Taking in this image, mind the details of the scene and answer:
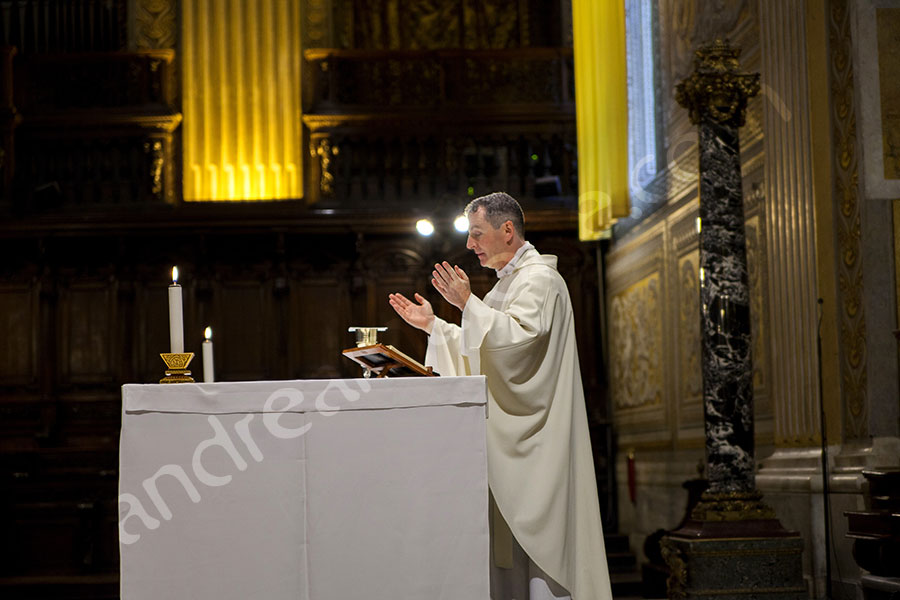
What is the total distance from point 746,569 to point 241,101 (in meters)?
8.26

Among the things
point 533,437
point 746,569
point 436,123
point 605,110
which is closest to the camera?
point 533,437

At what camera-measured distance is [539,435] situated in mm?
4113

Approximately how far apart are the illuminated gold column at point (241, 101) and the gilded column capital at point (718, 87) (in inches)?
256

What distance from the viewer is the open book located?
12.5 ft

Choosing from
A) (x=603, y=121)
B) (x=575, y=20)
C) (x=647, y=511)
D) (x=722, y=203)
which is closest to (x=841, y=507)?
(x=722, y=203)

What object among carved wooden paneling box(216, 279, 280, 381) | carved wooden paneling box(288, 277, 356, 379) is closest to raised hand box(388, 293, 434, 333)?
carved wooden paneling box(288, 277, 356, 379)

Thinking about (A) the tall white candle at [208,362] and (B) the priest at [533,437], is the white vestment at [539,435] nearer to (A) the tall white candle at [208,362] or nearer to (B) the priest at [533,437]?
(B) the priest at [533,437]

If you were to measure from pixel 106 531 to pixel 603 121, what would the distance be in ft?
19.2

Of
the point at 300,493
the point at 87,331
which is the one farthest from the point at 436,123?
the point at 300,493

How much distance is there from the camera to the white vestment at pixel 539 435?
4.03 meters

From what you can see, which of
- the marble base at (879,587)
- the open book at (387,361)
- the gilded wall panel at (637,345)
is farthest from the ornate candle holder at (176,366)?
the gilded wall panel at (637,345)

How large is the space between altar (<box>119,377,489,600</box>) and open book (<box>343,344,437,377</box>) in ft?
0.73

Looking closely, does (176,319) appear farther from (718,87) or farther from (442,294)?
(718,87)

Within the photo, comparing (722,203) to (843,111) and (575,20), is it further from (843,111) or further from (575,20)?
(575,20)
